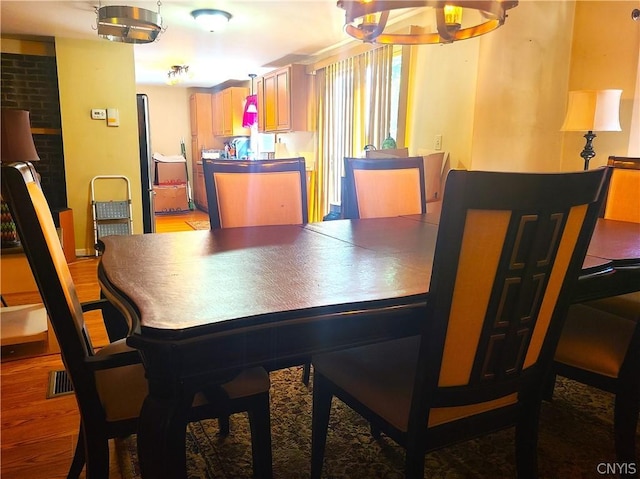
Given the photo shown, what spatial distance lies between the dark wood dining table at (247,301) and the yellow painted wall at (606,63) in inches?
91.1

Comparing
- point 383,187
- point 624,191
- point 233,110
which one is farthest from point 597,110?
point 233,110

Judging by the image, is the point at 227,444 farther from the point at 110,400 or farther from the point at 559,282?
the point at 559,282

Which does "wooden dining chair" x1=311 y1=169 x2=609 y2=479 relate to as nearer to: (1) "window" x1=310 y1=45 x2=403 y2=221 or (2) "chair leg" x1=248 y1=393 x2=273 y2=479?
(2) "chair leg" x1=248 y1=393 x2=273 y2=479

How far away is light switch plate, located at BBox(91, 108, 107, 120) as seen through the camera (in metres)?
4.56

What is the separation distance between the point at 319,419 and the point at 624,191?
1956 mm

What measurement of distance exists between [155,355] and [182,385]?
3.6 inches

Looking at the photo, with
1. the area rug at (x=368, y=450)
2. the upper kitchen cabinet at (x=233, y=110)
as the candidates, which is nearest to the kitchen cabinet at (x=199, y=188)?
the upper kitchen cabinet at (x=233, y=110)

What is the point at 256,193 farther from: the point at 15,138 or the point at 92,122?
the point at 92,122

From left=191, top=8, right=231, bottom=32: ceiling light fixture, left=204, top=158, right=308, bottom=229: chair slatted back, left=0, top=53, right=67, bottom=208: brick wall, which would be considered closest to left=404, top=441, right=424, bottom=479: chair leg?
left=204, top=158, right=308, bottom=229: chair slatted back

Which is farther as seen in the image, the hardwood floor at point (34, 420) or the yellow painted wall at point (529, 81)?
the yellow painted wall at point (529, 81)

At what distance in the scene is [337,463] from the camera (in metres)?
1.60

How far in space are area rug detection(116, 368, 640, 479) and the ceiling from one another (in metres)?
2.89

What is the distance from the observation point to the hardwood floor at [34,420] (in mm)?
1574

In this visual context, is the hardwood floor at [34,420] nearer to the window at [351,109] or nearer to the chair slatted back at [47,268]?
the chair slatted back at [47,268]
